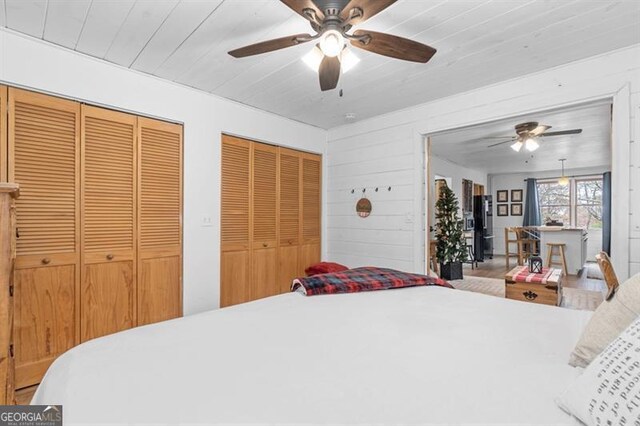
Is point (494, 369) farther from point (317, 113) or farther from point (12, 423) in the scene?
point (317, 113)

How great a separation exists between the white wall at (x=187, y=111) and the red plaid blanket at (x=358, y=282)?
5.03 feet

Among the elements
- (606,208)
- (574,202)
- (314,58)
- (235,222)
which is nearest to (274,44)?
(314,58)

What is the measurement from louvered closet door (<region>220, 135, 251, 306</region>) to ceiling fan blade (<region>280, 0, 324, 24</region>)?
2.06 m

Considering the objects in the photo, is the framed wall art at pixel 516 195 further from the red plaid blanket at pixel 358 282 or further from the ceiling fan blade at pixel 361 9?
the ceiling fan blade at pixel 361 9

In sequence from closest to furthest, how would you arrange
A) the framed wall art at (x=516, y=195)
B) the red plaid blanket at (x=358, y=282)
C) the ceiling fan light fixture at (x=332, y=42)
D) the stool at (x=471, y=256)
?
the ceiling fan light fixture at (x=332, y=42) → the red plaid blanket at (x=358, y=282) → the stool at (x=471, y=256) → the framed wall art at (x=516, y=195)

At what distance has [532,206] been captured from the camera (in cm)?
881

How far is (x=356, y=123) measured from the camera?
13.8 feet

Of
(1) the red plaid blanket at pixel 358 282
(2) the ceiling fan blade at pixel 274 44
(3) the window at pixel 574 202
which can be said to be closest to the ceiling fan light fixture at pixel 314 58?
(2) the ceiling fan blade at pixel 274 44

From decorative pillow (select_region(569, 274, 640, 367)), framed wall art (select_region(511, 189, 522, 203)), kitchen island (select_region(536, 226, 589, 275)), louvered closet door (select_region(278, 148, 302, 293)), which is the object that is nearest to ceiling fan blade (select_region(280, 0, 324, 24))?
decorative pillow (select_region(569, 274, 640, 367))

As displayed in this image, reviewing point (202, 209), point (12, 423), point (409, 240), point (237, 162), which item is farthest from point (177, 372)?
point (409, 240)

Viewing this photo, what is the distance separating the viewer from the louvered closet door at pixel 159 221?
2836 mm

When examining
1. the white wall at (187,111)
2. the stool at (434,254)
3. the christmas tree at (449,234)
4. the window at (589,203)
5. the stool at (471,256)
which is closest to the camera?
the white wall at (187,111)

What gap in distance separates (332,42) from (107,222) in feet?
7.41

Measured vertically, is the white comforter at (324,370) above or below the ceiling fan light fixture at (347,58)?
below
